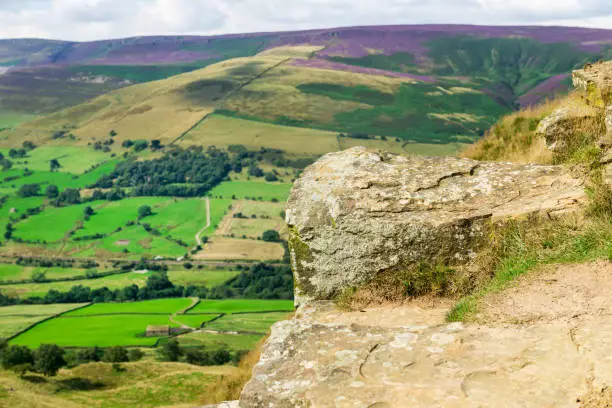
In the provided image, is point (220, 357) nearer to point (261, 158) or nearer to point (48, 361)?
point (48, 361)

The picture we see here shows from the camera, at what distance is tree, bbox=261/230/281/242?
109m

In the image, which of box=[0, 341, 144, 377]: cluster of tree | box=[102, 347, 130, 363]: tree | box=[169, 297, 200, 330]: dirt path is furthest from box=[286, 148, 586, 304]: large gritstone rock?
box=[169, 297, 200, 330]: dirt path

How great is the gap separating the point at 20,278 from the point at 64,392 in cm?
5481

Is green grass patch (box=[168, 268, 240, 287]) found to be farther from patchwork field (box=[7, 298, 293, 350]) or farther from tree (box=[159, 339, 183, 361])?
tree (box=[159, 339, 183, 361])

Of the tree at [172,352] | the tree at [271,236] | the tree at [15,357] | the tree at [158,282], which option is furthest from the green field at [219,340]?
the tree at [271,236]

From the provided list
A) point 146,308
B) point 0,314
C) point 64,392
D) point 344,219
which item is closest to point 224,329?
point 146,308

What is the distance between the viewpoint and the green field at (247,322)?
72.9m

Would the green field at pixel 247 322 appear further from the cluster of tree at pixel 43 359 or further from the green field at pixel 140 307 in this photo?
the cluster of tree at pixel 43 359

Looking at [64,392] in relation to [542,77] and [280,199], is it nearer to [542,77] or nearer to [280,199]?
[280,199]

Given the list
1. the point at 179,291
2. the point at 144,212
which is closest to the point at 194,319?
the point at 179,291

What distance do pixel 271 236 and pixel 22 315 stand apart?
139ft

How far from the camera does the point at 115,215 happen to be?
128m

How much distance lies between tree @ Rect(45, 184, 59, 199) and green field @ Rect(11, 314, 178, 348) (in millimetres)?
64927

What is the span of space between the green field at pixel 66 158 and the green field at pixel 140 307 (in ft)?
266
